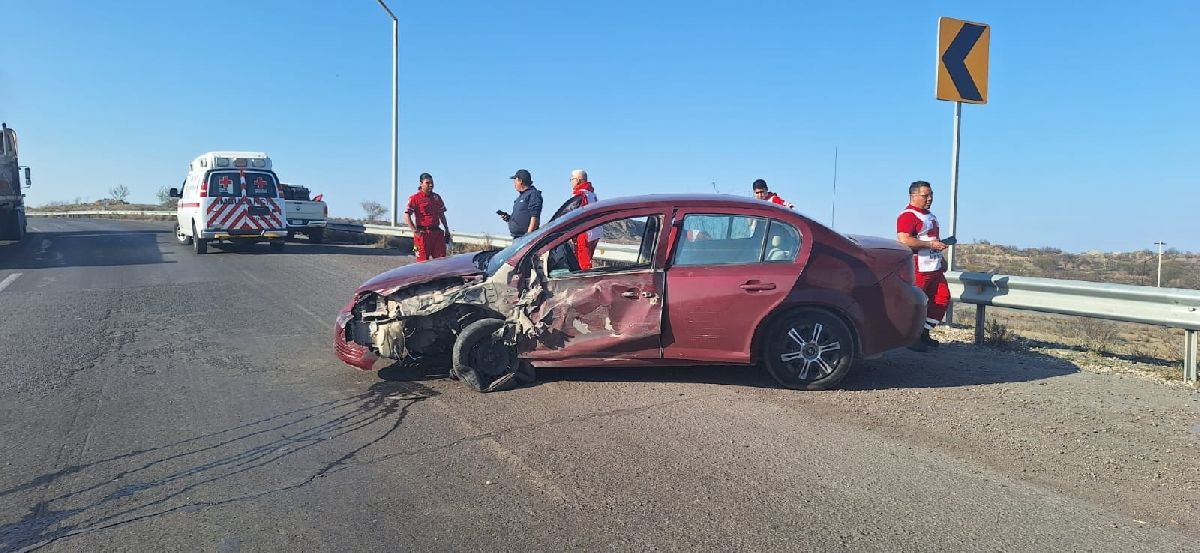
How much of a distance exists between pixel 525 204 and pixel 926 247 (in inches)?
177

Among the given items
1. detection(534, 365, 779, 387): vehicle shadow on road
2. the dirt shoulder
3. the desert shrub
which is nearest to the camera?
the dirt shoulder

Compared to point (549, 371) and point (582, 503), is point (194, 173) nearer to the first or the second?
point (549, 371)

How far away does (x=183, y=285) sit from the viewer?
12633mm

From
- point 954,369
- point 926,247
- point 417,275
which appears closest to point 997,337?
point 926,247

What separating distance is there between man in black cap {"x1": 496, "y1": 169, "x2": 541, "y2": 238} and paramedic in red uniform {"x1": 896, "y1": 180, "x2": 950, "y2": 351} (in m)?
4.08

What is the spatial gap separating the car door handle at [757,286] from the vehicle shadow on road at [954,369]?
95 cm

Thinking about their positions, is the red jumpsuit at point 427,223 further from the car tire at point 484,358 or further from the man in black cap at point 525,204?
the car tire at point 484,358

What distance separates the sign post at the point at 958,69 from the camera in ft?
28.8

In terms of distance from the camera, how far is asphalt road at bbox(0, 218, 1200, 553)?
364 centimetres

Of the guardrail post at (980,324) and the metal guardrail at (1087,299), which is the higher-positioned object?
the metal guardrail at (1087,299)

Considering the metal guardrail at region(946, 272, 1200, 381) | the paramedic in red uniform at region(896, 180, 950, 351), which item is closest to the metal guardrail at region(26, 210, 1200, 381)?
the metal guardrail at region(946, 272, 1200, 381)

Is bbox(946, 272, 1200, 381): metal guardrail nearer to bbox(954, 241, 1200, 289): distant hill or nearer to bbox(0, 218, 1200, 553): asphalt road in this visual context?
bbox(0, 218, 1200, 553): asphalt road

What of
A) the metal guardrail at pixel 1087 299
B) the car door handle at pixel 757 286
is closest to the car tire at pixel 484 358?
the metal guardrail at pixel 1087 299

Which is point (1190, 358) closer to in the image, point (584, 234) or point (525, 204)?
point (584, 234)
